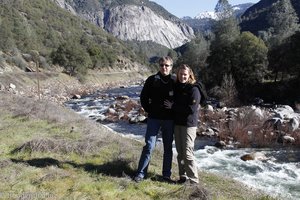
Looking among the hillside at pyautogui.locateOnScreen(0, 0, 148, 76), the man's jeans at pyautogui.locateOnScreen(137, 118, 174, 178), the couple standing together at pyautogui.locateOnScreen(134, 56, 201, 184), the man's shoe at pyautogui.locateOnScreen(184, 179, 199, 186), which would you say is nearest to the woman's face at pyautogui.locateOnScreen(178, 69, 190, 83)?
the couple standing together at pyautogui.locateOnScreen(134, 56, 201, 184)

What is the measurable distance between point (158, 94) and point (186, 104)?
2.17ft

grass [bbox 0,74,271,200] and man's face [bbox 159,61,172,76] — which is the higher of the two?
man's face [bbox 159,61,172,76]

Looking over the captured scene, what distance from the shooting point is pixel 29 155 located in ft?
35.1

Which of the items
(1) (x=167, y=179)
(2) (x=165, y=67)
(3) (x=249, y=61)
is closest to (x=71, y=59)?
(3) (x=249, y=61)

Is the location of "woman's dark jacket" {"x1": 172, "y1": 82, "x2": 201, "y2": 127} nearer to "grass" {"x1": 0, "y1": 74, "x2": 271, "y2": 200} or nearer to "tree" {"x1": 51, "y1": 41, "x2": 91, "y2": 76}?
"grass" {"x1": 0, "y1": 74, "x2": 271, "y2": 200}

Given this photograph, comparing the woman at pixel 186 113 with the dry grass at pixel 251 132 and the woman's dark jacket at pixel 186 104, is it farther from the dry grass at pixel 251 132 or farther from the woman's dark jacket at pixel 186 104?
the dry grass at pixel 251 132

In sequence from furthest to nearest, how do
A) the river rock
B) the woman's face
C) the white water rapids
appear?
the river rock
the white water rapids
the woman's face

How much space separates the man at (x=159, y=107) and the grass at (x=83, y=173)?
49 centimetres

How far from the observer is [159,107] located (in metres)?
8.62

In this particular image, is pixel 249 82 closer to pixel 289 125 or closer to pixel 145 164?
pixel 289 125

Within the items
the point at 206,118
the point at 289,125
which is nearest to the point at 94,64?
the point at 206,118

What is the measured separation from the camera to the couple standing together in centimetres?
834

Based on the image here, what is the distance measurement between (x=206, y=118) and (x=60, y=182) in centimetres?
2374

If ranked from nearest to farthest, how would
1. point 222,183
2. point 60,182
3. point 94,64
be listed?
point 60,182
point 222,183
point 94,64
